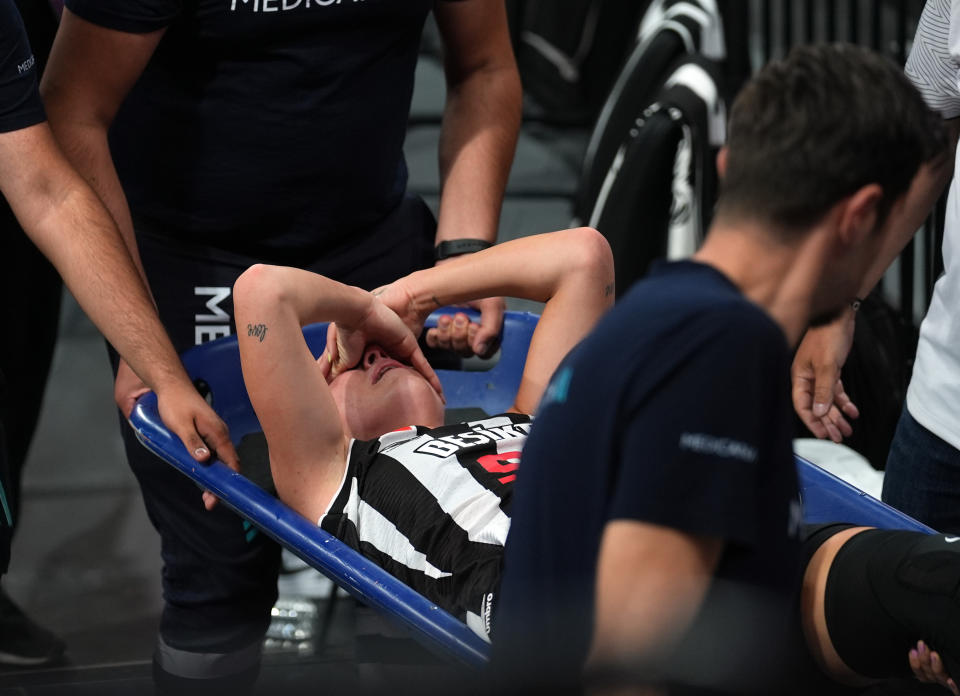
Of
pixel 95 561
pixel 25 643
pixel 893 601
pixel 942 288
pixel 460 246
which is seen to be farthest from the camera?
pixel 95 561

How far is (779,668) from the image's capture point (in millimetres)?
1248

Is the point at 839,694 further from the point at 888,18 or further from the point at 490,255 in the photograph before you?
the point at 888,18

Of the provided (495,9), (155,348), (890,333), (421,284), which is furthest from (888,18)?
(155,348)

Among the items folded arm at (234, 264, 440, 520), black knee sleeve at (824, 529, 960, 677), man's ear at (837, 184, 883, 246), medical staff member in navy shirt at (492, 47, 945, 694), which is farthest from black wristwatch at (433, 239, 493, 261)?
man's ear at (837, 184, 883, 246)

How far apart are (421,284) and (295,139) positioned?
0.31 meters

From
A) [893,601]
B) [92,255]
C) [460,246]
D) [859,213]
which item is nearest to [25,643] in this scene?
[92,255]

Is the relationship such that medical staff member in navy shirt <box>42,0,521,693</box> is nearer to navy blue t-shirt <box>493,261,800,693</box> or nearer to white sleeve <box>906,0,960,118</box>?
white sleeve <box>906,0,960,118</box>

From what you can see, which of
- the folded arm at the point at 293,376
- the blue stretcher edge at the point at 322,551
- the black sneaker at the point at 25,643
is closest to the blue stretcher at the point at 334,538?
the blue stretcher edge at the point at 322,551

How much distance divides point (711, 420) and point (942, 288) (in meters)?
0.85

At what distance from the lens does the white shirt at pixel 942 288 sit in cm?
154

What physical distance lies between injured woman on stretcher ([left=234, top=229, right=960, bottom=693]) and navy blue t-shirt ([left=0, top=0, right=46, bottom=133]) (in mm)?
381

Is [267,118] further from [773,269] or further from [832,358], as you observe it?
[773,269]

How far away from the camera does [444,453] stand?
5.57ft

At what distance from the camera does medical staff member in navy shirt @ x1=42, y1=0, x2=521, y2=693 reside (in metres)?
1.76
